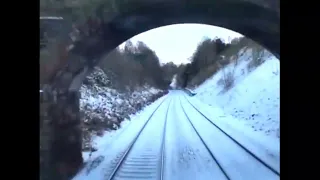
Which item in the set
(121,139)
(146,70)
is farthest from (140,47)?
(121,139)

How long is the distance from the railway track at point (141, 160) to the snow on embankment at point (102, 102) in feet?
1.03

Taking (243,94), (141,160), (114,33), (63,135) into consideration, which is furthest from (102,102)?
(243,94)

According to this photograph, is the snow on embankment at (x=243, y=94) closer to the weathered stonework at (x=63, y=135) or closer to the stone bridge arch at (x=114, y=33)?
the stone bridge arch at (x=114, y=33)

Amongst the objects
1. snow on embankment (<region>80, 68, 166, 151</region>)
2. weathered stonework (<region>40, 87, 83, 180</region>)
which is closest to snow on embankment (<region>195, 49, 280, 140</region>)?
snow on embankment (<region>80, 68, 166, 151</region>)

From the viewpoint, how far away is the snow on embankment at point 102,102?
310 cm

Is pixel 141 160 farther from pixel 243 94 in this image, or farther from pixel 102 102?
pixel 243 94

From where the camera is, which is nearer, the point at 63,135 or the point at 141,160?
the point at 63,135

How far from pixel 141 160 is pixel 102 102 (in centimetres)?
76

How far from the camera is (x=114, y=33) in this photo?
11.5 ft

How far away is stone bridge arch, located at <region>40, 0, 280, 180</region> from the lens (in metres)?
2.73

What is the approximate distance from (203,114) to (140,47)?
1048mm

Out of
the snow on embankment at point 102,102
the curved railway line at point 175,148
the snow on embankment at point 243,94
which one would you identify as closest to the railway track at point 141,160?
the curved railway line at point 175,148
